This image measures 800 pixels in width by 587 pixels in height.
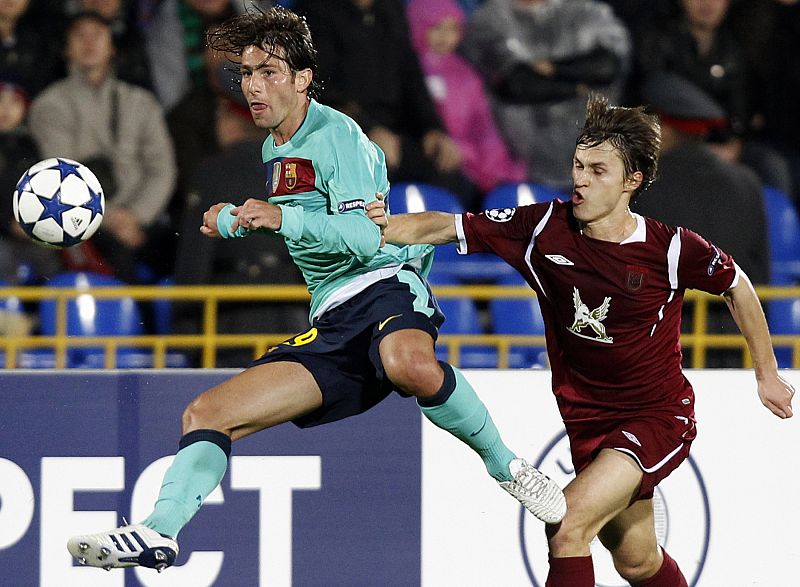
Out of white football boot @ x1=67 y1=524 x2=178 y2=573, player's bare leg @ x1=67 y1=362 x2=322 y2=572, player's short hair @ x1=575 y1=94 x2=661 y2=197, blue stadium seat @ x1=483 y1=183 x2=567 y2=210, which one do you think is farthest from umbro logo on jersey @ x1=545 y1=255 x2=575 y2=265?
blue stadium seat @ x1=483 y1=183 x2=567 y2=210

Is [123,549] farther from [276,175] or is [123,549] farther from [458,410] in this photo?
[276,175]

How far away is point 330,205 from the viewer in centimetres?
425

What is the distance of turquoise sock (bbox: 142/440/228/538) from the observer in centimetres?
409

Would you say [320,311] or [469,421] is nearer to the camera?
[469,421]

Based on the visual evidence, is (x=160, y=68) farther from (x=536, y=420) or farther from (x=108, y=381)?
(x=536, y=420)

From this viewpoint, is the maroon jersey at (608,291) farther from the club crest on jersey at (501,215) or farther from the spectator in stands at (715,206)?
the spectator in stands at (715,206)

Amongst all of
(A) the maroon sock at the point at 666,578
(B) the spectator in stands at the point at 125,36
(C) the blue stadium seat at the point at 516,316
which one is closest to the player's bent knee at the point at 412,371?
(A) the maroon sock at the point at 666,578

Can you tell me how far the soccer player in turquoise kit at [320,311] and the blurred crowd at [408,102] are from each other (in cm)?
159

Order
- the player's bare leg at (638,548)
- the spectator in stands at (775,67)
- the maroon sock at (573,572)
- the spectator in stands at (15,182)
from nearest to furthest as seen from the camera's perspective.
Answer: the maroon sock at (573,572), the player's bare leg at (638,548), the spectator in stands at (15,182), the spectator in stands at (775,67)

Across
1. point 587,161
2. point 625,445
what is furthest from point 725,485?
point 587,161

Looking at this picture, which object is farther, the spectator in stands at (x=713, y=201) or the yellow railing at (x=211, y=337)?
the spectator in stands at (x=713, y=201)

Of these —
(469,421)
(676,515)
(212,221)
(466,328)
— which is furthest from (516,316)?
(212,221)

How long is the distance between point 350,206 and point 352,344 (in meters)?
0.52

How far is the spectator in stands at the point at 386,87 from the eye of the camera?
6.43 metres
